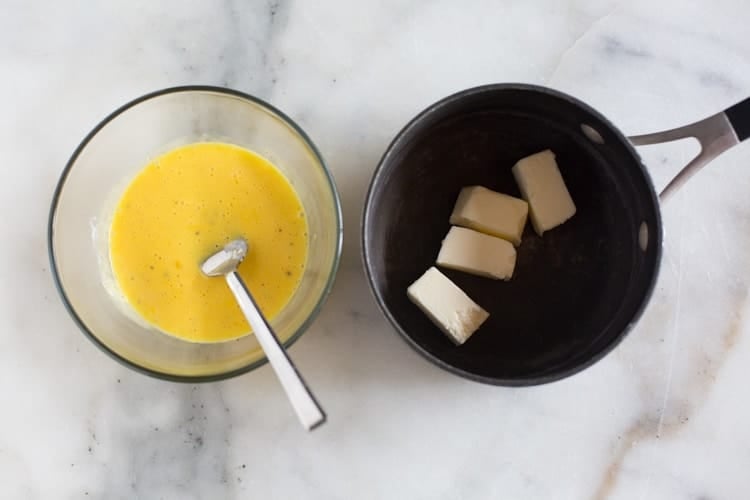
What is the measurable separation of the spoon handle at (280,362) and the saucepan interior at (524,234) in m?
0.20

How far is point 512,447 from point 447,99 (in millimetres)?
553

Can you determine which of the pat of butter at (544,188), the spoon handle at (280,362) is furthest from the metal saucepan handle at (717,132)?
the spoon handle at (280,362)

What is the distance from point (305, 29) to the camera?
142 cm

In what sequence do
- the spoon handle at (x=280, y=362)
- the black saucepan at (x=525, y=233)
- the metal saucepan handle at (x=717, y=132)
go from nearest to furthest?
the spoon handle at (x=280, y=362)
the metal saucepan handle at (x=717, y=132)
the black saucepan at (x=525, y=233)

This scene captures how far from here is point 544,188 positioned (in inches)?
52.1

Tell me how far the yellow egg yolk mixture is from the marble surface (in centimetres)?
10

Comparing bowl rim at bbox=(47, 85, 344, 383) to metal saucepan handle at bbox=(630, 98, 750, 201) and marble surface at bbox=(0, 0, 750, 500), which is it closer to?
marble surface at bbox=(0, 0, 750, 500)

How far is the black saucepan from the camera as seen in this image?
1281 millimetres

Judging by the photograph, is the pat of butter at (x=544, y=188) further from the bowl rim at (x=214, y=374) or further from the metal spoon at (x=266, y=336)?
the metal spoon at (x=266, y=336)

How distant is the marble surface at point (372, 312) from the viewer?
4.44 feet

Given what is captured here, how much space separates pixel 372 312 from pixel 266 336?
0.25 metres

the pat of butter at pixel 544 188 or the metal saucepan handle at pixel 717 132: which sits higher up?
the metal saucepan handle at pixel 717 132

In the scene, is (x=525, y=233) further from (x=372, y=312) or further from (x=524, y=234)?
(x=372, y=312)

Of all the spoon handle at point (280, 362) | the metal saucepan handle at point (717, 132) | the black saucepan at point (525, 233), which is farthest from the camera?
the black saucepan at point (525, 233)
